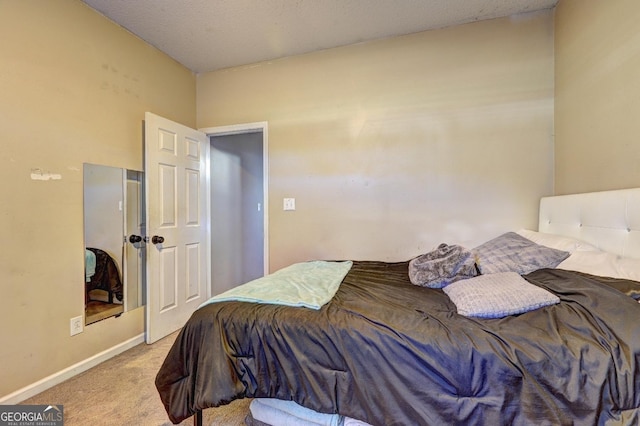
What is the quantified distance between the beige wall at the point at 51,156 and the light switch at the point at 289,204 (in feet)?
4.58

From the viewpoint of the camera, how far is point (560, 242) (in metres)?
1.65

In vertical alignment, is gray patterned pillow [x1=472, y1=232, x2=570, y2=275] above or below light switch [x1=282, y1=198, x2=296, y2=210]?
below

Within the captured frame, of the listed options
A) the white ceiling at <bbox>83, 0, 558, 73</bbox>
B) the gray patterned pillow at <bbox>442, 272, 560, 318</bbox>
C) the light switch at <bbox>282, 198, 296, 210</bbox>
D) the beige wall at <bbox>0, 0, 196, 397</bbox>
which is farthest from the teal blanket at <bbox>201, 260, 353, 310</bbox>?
the white ceiling at <bbox>83, 0, 558, 73</bbox>

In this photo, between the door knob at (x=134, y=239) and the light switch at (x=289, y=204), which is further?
the light switch at (x=289, y=204)

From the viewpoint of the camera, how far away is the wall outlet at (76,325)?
190cm

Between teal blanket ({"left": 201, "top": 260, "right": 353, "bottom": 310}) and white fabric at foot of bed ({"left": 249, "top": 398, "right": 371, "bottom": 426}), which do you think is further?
teal blanket ({"left": 201, "top": 260, "right": 353, "bottom": 310})

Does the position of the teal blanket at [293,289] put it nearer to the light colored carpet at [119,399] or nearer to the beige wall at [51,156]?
the light colored carpet at [119,399]

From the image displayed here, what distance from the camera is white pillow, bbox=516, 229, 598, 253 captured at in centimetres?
153

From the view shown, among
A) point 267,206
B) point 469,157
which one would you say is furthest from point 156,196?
point 469,157

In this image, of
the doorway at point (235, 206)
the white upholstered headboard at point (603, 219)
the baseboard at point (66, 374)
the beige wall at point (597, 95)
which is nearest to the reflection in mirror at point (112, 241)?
the baseboard at point (66, 374)

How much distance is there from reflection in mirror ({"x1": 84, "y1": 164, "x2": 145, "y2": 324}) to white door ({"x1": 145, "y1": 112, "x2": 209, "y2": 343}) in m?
0.14

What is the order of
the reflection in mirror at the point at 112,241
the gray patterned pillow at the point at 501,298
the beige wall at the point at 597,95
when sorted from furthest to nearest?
the reflection in mirror at the point at 112,241, the beige wall at the point at 597,95, the gray patterned pillow at the point at 501,298

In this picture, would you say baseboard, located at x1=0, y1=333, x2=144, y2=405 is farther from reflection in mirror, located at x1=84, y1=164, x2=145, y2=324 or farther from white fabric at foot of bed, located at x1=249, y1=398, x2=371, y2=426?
white fabric at foot of bed, located at x1=249, y1=398, x2=371, y2=426

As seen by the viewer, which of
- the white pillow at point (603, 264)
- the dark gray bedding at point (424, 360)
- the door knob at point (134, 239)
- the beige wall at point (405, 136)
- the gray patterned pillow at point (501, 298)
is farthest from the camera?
the door knob at point (134, 239)
